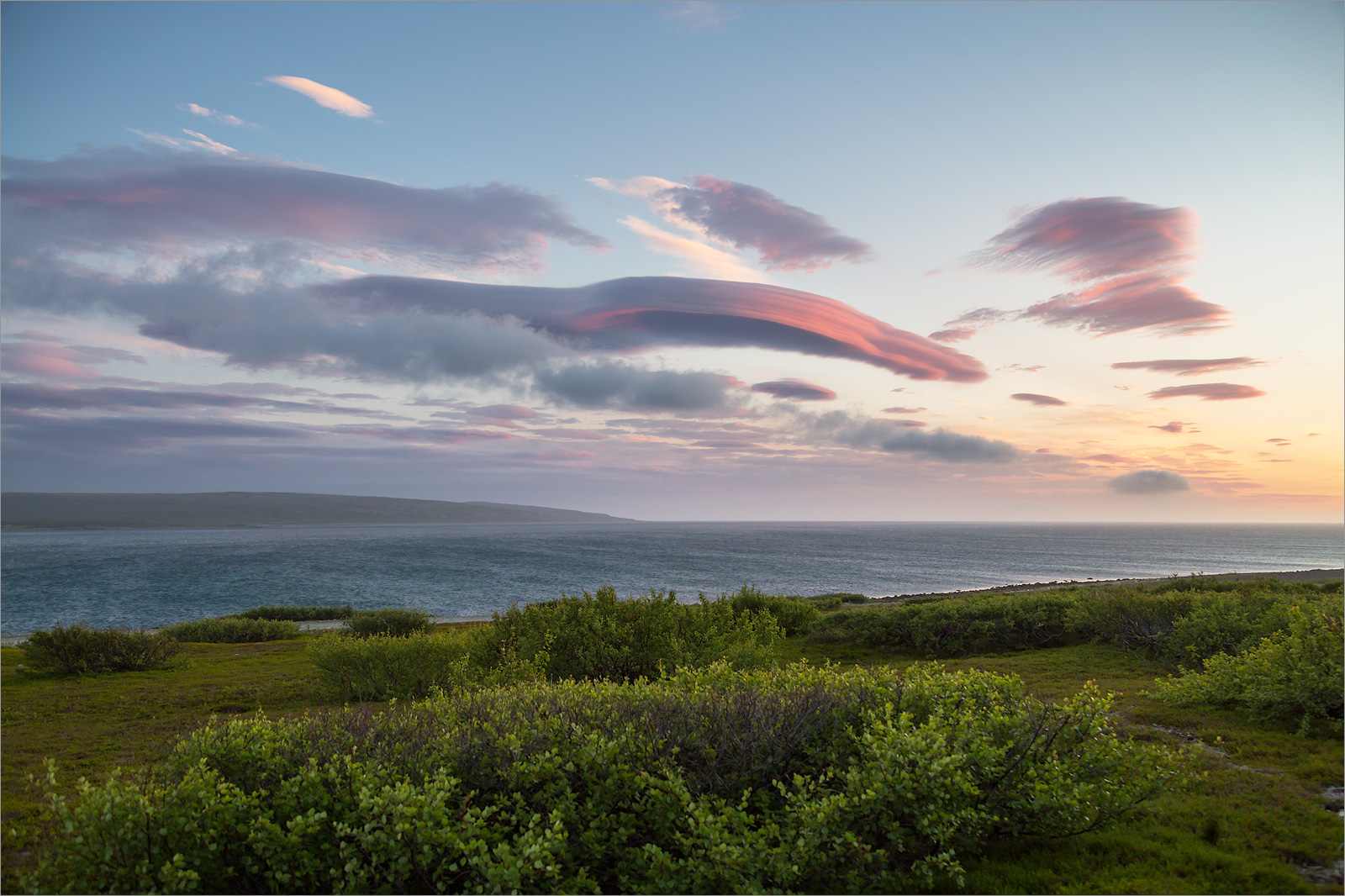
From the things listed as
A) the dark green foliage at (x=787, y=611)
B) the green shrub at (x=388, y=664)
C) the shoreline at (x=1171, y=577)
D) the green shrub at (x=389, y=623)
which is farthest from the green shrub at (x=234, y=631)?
the shoreline at (x=1171, y=577)

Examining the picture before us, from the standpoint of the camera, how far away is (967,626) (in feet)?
68.3

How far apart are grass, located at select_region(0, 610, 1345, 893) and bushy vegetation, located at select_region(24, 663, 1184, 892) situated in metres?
0.36

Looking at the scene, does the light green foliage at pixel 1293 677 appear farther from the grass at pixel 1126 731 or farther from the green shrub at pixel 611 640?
the green shrub at pixel 611 640

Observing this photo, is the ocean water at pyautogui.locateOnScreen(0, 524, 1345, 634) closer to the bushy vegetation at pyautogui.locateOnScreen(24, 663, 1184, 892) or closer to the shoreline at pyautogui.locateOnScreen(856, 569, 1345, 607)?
the shoreline at pyautogui.locateOnScreen(856, 569, 1345, 607)

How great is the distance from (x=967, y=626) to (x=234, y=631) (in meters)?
36.9

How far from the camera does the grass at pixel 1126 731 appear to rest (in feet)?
19.0

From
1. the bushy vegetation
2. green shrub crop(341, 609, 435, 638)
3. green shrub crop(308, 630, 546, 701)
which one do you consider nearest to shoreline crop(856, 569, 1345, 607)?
green shrub crop(341, 609, 435, 638)

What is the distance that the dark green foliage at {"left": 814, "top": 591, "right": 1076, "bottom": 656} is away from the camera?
2056 cm

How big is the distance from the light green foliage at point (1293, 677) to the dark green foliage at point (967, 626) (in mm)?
9700

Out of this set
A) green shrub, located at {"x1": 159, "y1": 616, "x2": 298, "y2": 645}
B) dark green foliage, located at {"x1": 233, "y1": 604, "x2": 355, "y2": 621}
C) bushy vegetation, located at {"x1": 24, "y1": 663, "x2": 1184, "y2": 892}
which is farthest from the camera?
dark green foliage, located at {"x1": 233, "y1": 604, "x2": 355, "y2": 621}

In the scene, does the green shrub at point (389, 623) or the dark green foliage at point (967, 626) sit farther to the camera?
the green shrub at point (389, 623)

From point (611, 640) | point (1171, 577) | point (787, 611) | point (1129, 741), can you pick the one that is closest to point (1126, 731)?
point (1129, 741)

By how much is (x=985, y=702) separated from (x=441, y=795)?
627 cm

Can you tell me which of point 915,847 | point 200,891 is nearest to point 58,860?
point 200,891
